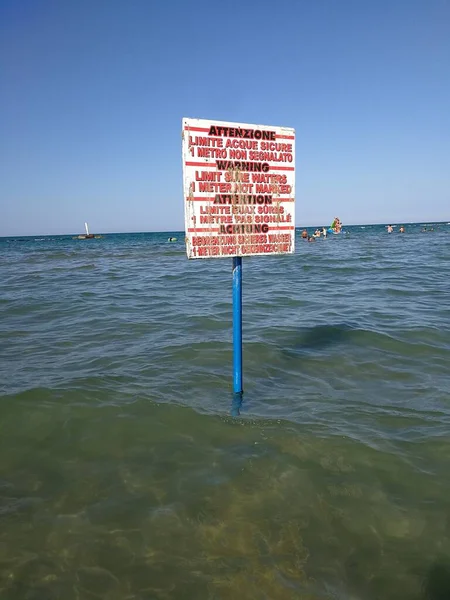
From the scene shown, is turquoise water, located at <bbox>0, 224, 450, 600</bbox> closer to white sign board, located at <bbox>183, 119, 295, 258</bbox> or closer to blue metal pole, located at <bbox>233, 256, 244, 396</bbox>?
blue metal pole, located at <bbox>233, 256, 244, 396</bbox>

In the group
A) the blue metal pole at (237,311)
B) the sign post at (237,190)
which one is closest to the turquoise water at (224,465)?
the blue metal pole at (237,311)

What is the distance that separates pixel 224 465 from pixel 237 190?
9.42ft

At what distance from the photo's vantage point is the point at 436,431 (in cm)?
413

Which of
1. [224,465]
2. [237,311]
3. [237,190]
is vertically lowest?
[224,465]

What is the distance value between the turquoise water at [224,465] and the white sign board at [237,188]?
2.04 meters

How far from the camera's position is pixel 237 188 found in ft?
14.4

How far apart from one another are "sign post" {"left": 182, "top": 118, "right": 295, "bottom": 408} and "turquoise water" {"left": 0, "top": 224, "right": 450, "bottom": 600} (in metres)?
1.48

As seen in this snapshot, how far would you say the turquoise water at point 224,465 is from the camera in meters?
2.55

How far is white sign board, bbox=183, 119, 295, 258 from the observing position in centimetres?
415

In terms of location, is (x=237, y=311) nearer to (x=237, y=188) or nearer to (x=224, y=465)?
(x=237, y=188)

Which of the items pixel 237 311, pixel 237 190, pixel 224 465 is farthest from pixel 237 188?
pixel 224 465

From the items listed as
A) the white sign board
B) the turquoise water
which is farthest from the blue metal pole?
the turquoise water

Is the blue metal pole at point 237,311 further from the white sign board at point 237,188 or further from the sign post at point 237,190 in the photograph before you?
the white sign board at point 237,188

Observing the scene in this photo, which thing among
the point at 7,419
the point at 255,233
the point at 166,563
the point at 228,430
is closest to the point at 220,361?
the point at 228,430
